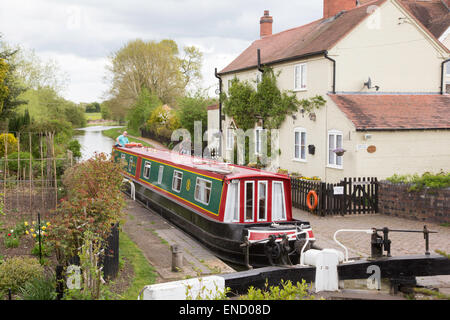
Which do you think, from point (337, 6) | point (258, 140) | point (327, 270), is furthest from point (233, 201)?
point (337, 6)

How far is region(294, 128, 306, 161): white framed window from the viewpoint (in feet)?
63.2

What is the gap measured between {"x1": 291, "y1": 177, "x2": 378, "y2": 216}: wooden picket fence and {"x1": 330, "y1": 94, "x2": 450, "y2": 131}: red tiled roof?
2.11 m

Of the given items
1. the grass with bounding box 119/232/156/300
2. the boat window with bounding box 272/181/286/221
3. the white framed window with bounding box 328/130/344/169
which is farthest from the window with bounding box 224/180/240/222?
the white framed window with bounding box 328/130/344/169

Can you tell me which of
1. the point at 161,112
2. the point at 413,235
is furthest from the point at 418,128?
the point at 161,112

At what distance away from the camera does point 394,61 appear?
59.7ft

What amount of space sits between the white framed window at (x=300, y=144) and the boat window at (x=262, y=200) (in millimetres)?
9552

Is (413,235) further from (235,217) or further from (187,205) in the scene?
(187,205)

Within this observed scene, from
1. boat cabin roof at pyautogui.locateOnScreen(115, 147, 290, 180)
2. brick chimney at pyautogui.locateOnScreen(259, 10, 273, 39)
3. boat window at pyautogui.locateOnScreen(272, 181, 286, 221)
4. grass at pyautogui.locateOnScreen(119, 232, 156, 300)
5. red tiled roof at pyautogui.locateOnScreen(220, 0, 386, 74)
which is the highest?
brick chimney at pyautogui.locateOnScreen(259, 10, 273, 39)

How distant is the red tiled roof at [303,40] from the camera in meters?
18.2

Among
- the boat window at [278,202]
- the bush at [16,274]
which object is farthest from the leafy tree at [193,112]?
the bush at [16,274]

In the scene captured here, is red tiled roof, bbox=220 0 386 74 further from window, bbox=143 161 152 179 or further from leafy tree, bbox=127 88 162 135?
leafy tree, bbox=127 88 162 135

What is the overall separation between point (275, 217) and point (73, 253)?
185 inches

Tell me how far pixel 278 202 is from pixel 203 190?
2137mm
